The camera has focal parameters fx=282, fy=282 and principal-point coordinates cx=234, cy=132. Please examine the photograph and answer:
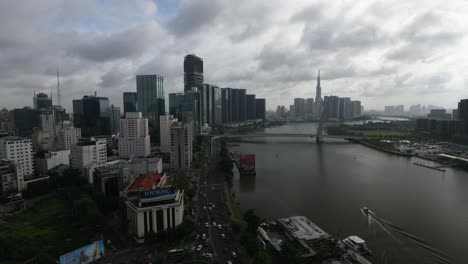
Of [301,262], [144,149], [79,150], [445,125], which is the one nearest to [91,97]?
[144,149]

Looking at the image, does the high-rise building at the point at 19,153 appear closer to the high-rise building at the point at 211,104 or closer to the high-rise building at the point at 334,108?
the high-rise building at the point at 211,104

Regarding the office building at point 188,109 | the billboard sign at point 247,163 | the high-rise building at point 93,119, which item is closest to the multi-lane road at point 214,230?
the billboard sign at point 247,163

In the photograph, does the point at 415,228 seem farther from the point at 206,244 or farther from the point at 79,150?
the point at 79,150

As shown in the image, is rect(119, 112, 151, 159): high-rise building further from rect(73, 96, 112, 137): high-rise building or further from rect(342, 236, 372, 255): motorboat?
rect(342, 236, 372, 255): motorboat

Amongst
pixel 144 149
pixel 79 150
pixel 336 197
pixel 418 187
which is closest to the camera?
pixel 336 197

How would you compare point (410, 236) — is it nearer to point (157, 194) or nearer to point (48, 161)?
point (157, 194)
